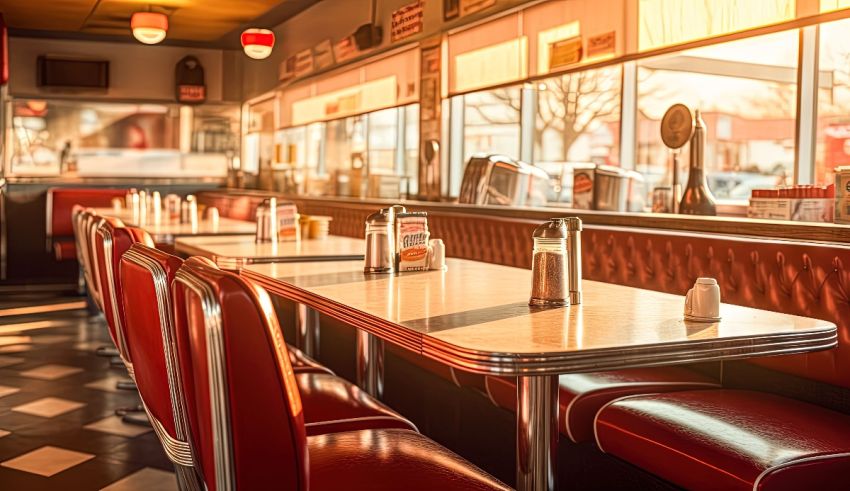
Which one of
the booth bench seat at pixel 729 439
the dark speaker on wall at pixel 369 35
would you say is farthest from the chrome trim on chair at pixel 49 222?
the booth bench seat at pixel 729 439

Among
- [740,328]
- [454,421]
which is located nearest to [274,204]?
[454,421]

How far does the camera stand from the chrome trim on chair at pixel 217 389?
4.06ft

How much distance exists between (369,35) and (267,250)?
3.89m

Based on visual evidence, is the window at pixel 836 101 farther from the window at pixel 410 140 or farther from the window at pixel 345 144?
the window at pixel 345 144

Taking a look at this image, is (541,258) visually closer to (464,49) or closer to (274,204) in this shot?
(274,204)

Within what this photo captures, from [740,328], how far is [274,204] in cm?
271

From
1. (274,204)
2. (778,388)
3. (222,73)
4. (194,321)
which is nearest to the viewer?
(194,321)

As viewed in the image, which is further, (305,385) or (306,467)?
(305,385)

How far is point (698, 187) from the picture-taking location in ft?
11.8

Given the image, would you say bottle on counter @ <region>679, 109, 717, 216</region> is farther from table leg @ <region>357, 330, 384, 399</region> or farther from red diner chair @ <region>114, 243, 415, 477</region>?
red diner chair @ <region>114, 243, 415, 477</region>

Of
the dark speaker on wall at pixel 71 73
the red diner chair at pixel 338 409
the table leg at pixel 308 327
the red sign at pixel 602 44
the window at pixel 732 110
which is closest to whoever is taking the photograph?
the red diner chair at pixel 338 409

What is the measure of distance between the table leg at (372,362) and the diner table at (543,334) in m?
0.68

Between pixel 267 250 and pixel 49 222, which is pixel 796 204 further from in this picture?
pixel 49 222

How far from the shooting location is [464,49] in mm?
5875
